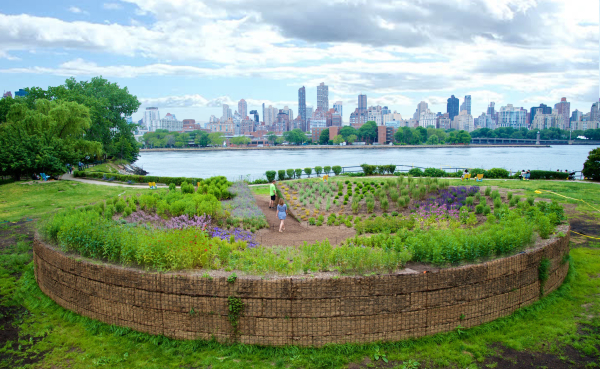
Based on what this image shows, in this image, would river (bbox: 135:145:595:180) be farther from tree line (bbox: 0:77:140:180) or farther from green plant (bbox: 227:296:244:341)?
green plant (bbox: 227:296:244:341)

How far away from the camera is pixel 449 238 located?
26.7ft

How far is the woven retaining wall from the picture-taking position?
22.1ft

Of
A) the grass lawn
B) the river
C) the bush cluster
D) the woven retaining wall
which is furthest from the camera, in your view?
the river

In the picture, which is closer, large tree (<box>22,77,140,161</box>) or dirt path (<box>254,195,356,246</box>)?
dirt path (<box>254,195,356,246</box>)

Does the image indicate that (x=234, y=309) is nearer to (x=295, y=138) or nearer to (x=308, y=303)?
(x=308, y=303)

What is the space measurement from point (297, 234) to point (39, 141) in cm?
2683

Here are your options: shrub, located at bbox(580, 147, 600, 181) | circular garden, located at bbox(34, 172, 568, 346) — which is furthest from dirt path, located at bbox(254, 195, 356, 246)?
shrub, located at bbox(580, 147, 600, 181)

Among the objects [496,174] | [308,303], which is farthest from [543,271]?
[496,174]

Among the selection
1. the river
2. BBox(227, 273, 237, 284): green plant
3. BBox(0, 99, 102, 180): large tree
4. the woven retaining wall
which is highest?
BBox(0, 99, 102, 180): large tree

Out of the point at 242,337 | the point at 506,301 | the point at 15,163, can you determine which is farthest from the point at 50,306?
the point at 15,163

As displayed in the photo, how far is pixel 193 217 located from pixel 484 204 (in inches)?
416

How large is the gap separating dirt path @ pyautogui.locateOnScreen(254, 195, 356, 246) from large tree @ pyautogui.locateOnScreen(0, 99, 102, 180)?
23.1 metres

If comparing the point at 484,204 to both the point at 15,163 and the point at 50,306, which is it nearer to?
the point at 50,306

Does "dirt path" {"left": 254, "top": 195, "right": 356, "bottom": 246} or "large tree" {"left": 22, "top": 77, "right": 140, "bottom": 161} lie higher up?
"large tree" {"left": 22, "top": 77, "right": 140, "bottom": 161}
